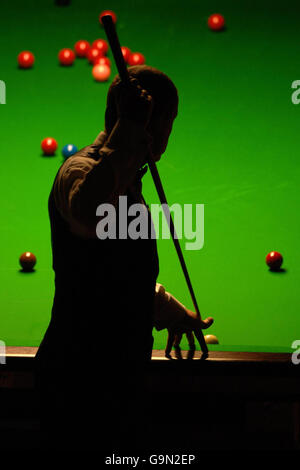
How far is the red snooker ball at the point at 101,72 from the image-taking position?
4676 millimetres

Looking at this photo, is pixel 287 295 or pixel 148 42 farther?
pixel 148 42

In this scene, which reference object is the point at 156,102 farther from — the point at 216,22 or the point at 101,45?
the point at 216,22

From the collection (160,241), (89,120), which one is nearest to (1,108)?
(89,120)

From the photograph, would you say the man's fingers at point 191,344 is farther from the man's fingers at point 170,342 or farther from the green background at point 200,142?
the green background at point 200,142

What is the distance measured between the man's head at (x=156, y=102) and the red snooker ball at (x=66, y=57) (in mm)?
3202

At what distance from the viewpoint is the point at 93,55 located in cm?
488

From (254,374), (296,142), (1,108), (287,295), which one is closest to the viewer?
(254,374)

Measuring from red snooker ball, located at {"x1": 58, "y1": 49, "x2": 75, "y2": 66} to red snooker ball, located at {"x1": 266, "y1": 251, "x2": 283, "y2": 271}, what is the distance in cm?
233

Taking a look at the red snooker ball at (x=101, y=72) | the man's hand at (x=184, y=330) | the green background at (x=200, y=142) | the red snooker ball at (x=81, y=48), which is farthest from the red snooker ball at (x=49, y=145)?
the man's hand at (x=184, y=330)

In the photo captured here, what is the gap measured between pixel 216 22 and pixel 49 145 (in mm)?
1826

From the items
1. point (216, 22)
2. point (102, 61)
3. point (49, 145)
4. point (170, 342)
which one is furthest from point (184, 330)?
point (216, 22)

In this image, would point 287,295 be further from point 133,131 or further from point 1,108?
point 1,108

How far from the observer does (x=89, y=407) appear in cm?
179

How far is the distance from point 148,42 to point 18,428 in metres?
3.36
